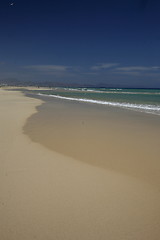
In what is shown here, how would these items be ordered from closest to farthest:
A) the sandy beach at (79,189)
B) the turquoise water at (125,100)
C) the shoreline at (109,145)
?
the sandy beach at (79,189)
the shoreline at (109,145)
the turquoise water at (125,100)

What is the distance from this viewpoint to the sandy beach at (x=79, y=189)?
255 centimetres

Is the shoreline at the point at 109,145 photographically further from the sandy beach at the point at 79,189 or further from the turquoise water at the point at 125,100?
the turquoise water at the point at 125,100

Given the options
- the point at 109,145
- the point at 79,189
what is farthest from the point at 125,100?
the point at 79,189

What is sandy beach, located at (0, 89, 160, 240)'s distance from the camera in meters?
2.55

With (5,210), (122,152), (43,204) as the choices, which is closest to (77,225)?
(43,204)

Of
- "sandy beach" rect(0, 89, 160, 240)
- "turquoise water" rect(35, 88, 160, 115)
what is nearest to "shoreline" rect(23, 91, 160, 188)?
"sandy beach" rect(0, 89, 160, 240)

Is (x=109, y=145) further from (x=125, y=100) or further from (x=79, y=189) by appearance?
(x=125, y=100)

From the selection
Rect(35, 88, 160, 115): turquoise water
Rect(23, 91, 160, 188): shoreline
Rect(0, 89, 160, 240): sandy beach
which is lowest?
Rect(0, 89, 160, 240): sandy beach

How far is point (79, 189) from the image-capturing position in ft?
11.2

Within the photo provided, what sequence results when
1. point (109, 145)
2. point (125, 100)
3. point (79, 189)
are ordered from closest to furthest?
1. point (79, 189)
2. point (109, 145)
3. point (125, 100)

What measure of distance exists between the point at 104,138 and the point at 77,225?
4.27 meters

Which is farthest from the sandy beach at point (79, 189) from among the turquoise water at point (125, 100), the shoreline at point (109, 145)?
the turquoise water at point (125, 100)

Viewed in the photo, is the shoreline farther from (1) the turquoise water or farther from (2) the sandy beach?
(1) the turquoise water

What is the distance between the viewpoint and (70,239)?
2400 mm
